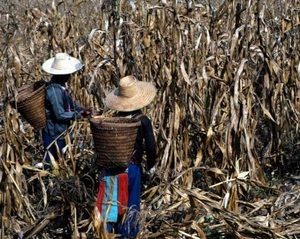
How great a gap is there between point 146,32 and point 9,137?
4.80ft

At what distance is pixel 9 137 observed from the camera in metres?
3.96

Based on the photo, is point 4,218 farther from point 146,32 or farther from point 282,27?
point 282,27

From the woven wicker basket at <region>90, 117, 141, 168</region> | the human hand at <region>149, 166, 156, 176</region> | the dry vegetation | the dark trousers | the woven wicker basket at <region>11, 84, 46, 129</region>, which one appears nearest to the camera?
the woven wicker basket at <region>90, 117, 141, 168</region>

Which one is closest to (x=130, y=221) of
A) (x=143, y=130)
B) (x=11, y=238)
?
(x=143, y=130)

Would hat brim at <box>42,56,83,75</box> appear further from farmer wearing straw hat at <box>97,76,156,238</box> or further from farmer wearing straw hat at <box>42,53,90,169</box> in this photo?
farmer wearing straw hat at <box>97,76,156,238</box>

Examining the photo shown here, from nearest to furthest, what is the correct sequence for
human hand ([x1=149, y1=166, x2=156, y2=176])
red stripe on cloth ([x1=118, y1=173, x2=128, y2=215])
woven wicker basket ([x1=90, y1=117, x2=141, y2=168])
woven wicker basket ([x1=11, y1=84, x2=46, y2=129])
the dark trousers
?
woven wicker basket ([x1=90, y1=117, x2=141, y2=168])
red stripe on cloth ([x1=118, y1=173, x2=128, y2=215])
human hand ([x1=149, y1=166, x2=156, y2=176])
woven wicker basket ([x1=11, y1=84, x2=46, y2=129])
the dark trousers

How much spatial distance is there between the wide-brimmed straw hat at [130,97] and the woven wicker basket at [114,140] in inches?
5.6

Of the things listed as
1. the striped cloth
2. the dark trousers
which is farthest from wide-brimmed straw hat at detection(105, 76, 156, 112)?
the dark trousers

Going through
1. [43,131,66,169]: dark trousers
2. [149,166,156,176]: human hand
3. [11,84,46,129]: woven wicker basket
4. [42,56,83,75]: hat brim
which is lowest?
[43,131,66,169]: dark trousers

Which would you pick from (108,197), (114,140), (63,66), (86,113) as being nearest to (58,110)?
(86,113)

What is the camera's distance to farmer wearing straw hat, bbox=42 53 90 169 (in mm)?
4531

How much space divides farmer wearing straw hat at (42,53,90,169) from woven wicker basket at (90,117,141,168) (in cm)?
107

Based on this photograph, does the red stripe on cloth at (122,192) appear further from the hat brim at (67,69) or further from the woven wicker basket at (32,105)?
the hat brim at (67,69)

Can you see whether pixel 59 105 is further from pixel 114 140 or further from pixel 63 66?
pixel 114 140
